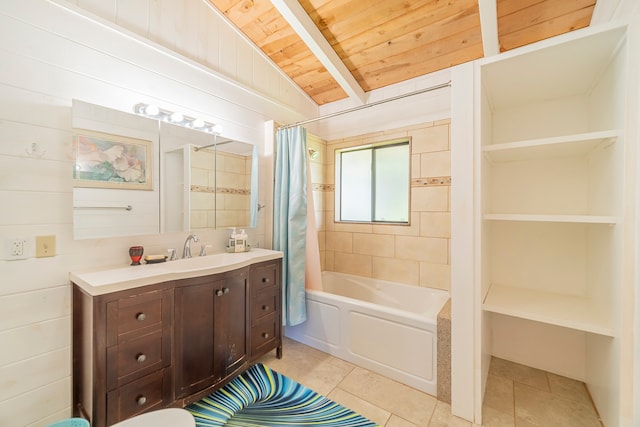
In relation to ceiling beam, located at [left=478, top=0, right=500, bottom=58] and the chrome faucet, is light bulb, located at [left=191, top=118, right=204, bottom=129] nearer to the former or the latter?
the chrome faucet

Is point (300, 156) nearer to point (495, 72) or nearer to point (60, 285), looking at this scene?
point (495, 72)

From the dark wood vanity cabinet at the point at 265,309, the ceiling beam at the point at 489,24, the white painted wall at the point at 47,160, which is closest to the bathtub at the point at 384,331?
the dark wood vanity cabinet at the point at 265,309

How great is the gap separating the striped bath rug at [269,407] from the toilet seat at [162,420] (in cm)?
54

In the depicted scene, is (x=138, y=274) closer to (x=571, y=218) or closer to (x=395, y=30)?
(x=571, y=218)

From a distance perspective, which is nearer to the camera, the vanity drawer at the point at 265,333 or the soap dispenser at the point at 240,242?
the vanity drawer at the point at 265,333

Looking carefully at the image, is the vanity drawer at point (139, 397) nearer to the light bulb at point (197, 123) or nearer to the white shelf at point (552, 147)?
the light bulb at point (197, 123)

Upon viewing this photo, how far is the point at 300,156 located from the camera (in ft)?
8.04

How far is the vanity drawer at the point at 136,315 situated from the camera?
4.14 ft

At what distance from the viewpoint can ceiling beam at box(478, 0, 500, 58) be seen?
1.61 m

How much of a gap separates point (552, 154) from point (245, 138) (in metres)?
2.51

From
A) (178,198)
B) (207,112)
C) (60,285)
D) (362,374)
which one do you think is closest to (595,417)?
(362,374)

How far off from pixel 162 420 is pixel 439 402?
1.65m

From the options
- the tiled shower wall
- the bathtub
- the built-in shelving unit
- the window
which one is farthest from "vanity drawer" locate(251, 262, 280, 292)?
the built-in shelving unit

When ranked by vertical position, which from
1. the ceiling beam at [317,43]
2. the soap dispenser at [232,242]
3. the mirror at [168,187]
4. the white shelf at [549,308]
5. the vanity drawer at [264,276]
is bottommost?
the white shelf at [549,308]
